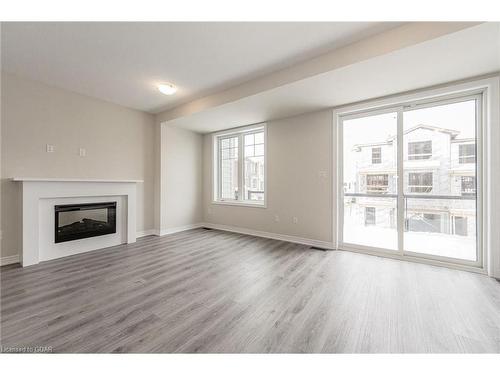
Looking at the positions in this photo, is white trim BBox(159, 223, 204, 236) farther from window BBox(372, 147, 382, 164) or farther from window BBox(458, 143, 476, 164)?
window BBox(458, 143, 476, 164)

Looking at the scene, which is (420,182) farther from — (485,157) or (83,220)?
(83,220)

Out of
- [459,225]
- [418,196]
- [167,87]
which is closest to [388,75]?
[418,196]

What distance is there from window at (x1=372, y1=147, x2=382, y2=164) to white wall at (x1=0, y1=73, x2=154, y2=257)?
4.40 m

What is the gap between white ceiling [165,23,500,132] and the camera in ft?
6.50

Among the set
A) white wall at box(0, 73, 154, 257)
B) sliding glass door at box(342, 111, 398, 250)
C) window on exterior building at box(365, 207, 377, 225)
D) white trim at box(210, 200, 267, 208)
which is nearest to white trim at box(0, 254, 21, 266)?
white wall at box(0, 73, 154, 257)

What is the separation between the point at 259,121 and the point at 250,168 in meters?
1.11

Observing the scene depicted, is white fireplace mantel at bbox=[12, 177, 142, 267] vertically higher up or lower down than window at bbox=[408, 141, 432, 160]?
lower down

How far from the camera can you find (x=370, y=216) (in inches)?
138

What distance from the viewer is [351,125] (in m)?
3.65

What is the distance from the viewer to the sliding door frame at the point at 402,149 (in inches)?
106

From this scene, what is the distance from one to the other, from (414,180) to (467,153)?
26.2 inches

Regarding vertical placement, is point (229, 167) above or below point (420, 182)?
above

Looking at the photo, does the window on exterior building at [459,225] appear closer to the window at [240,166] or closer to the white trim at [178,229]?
the window at [240,166]
